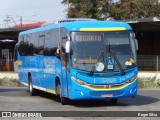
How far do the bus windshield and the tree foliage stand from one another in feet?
110

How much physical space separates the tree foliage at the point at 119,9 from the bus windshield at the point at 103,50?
3350 centimetres

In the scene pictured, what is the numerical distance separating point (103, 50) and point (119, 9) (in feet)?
115

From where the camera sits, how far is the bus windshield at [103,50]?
15.9 meters

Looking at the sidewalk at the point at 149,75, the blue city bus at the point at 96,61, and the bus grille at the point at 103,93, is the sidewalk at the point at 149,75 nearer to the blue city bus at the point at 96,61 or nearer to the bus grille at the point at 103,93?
the blue city bus at the point at 96,61

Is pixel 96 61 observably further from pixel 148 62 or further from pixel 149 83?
pixel 148 62

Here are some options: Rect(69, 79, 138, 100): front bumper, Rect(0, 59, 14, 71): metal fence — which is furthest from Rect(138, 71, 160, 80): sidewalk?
Rect(69, 79, 138, 100): front bumper

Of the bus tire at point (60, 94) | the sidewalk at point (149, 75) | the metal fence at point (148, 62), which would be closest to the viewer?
the bus tire at point (60, 94)

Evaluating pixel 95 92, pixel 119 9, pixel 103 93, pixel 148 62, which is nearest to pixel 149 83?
pixel 148 62

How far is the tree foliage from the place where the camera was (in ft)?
163

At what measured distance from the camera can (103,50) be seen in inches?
632

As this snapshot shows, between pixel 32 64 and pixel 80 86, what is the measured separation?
20.5ft

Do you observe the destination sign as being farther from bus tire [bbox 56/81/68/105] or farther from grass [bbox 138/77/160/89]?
grass [bbox 138/77/160/89]

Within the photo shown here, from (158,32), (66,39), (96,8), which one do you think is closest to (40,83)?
(66,39)

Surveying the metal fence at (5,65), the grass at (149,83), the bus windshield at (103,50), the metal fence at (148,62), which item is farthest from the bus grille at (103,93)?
the metal fence at (5,65)
